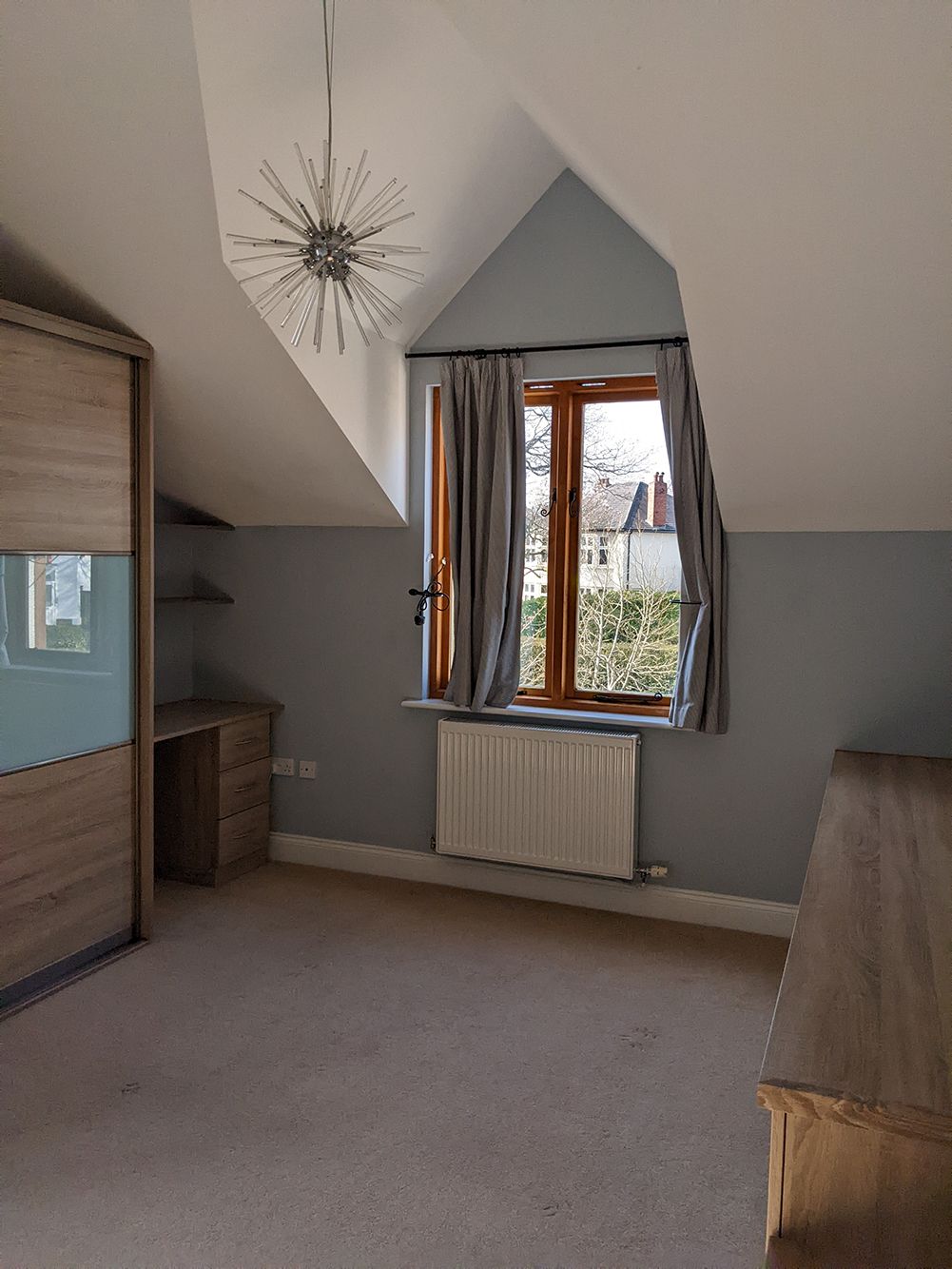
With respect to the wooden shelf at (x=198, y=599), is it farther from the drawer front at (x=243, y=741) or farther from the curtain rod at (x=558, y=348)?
the curtain rod at (x=558, y=348)

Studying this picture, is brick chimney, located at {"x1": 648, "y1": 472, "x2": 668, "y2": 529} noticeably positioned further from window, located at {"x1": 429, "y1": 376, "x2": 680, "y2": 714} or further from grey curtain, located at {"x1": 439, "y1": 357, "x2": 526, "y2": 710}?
grey curtain, located at {"x1": 439, "y1": 357, "x2": 526, "y2": 710}

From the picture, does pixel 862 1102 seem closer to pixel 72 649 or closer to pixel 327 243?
pixel 327 243

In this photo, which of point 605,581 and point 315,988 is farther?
point 605,581

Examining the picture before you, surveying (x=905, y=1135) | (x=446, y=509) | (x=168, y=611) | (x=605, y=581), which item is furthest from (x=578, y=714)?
(x=905, y=1135)

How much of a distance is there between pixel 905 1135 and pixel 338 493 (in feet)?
10.8

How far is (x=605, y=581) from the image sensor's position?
398cm

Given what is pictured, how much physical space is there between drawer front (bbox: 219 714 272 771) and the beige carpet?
68 centimetres

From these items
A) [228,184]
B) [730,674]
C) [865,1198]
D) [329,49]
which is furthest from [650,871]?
[329,49]

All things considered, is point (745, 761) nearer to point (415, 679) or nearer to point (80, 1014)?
point (415, 679)

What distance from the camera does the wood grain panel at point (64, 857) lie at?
9.93 ft

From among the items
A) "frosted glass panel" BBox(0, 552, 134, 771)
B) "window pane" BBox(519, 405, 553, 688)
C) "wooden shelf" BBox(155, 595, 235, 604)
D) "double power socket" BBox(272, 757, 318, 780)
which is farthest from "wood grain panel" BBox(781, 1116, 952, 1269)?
"wooden shelf" BBox(155, 595, 235, 604)

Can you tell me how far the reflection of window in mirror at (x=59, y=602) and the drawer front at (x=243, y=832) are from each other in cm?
123

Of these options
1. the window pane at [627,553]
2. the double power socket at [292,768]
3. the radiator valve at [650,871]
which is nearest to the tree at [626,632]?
the window pane at [627,553]

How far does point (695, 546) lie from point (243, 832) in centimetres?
230
